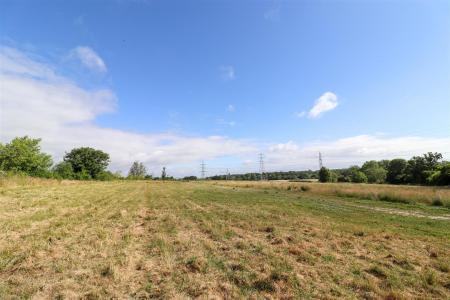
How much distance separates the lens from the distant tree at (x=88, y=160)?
8900 cm

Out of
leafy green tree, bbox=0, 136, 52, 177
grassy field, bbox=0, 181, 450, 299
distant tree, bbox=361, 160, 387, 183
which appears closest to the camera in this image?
grassy field, bbox=0, 181, 450, 299

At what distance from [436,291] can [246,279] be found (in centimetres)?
373

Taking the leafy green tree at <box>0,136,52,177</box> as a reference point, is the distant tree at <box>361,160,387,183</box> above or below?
below

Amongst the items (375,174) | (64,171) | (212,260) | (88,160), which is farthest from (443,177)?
(88,160)

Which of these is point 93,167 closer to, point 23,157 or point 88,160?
point 88,160

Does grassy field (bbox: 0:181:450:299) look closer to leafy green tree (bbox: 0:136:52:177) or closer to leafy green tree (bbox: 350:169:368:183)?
leafy green tree (bbox: 0:136:52:177)

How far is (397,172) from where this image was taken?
9544 cm

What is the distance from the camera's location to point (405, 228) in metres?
12.0

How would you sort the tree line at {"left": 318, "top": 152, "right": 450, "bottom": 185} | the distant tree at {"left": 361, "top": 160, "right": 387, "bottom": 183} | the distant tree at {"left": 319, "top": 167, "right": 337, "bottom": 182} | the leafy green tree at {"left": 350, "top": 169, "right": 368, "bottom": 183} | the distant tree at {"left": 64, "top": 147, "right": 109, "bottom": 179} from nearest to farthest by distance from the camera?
the tree line at {"left": 318, "top": 152, "right": 450, "bottom": 185}
the distant tree at {"left": 64, "top": 147, "right": 109, "bottom": 179}
the distant tree at {"left": 319, "top": 167, "right": 337, "bottom": 182}
the leafy green tree at {"left": 350, "top": 169, "right": 368, "bottom": 183}
the distant tree at {"left": 361, "top": 160, "right": 387, "bottom": 183}

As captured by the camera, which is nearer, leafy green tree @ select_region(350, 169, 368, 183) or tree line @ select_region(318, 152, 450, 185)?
tree line @ select_region(318, 152, 450, 185)

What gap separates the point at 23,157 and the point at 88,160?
113ft

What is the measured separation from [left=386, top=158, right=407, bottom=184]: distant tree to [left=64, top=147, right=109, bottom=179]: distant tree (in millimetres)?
104031

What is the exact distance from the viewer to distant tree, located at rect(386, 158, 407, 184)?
291 ft

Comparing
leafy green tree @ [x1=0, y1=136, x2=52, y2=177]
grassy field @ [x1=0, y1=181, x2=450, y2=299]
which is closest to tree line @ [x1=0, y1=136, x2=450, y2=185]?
leafy green tree @ [x1=0, y1=136, x2=52, y2=177]
